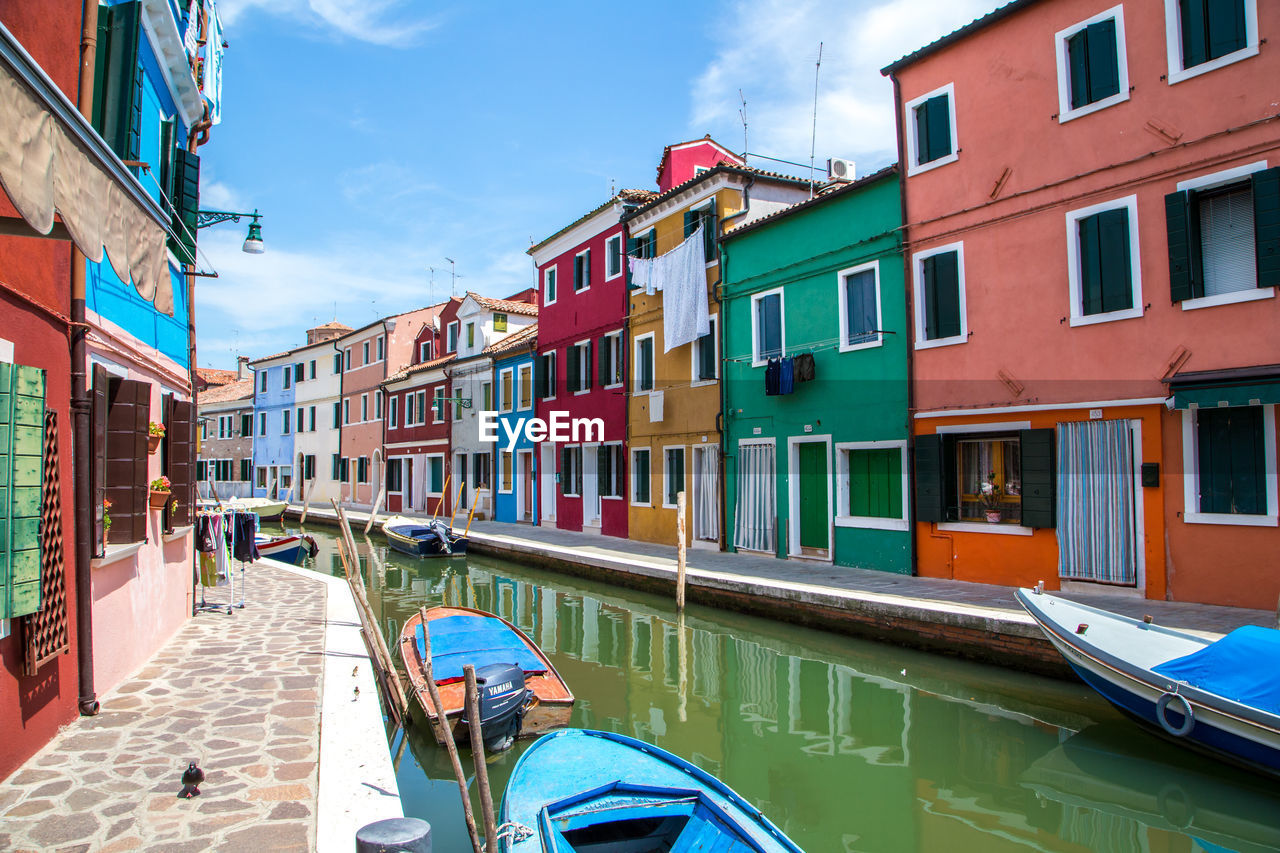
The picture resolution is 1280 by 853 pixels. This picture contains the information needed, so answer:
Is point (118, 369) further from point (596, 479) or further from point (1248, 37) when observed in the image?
point (596, 479)

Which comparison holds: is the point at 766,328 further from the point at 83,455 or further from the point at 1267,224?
the point at 83,455

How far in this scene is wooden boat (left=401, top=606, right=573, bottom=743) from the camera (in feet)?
25.5

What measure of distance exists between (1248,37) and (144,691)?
14483 millimetres

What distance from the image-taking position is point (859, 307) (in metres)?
15.6

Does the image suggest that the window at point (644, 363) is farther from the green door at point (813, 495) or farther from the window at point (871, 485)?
the window at point (871, 485)

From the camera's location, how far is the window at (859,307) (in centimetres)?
1517

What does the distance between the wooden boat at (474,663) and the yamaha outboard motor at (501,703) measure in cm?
21

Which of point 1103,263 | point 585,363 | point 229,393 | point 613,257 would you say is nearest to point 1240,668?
point 1103,263

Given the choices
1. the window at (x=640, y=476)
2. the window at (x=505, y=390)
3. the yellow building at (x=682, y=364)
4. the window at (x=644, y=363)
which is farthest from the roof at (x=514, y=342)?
the window at (x=640, y=476)

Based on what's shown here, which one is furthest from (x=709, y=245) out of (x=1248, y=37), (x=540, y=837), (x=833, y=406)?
(x=540, y=837)

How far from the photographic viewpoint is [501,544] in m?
22.1

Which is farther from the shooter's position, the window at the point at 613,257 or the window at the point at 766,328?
the window at the point at 613,257

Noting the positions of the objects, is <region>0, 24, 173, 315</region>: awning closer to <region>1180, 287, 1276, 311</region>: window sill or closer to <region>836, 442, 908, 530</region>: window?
<region>1180, 287, 1276, 311</region>: window sill

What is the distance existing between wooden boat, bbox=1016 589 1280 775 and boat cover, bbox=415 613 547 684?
5.59 m
